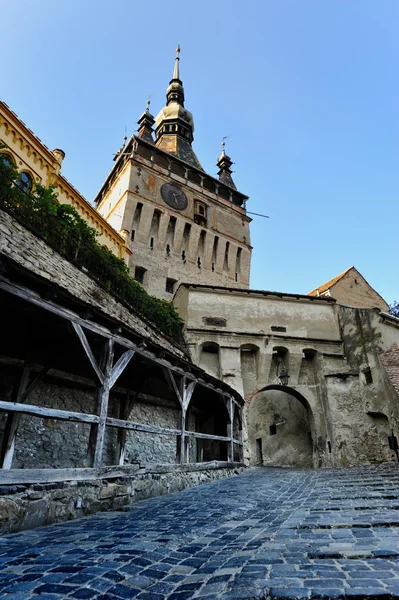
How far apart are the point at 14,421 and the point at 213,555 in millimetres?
5350

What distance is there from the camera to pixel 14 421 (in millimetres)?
6785

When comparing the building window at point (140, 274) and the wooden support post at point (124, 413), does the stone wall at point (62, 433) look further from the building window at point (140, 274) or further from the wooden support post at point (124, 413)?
the building window at point (140, 274)

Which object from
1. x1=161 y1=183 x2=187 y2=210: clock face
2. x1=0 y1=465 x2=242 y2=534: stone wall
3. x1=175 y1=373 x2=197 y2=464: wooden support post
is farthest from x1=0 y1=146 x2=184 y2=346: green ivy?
x1=161 y1=183 x2=187 y2=210: clock face

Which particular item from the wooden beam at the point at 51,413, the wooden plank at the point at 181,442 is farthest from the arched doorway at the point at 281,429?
the wooden beam at the point at 51,413

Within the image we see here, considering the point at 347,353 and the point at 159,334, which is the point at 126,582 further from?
the point at 347,353

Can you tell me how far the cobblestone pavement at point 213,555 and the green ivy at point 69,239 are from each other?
632 centimetres

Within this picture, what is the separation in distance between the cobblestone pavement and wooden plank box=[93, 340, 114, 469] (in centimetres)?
98

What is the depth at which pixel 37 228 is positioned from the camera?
878cm

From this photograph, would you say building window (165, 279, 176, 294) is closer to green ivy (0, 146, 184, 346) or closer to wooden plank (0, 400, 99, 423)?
green ivy (0, 146, 184, 346)

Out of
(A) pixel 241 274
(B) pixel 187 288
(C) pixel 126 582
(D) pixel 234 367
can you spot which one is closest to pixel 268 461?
(D) pixel 234 367

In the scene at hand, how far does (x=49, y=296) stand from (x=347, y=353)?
16.2 m

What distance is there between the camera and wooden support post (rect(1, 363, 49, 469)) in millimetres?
6571

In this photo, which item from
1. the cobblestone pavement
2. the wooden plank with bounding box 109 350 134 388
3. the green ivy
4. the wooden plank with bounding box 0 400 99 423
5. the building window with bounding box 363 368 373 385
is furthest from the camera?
the building window with bounding box 363 368 373 385

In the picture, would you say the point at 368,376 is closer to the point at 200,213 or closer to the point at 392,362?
the point at 392,362
